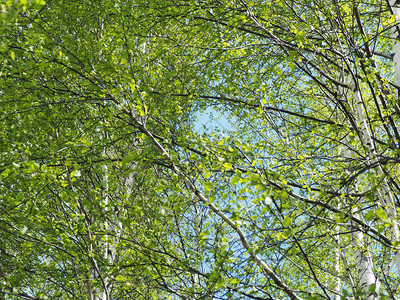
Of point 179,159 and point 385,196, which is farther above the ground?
point 179,159

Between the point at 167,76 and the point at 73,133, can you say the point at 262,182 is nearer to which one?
the point at 167,76

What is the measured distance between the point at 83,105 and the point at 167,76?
1329mm

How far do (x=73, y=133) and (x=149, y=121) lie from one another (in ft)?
3.79

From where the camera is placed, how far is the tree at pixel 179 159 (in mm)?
3386

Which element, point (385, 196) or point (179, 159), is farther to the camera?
point (179, 159)

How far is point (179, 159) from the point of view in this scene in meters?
3.89

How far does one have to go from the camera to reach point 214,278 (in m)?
3.04

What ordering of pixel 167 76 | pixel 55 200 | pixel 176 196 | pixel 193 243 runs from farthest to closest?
pixel 193 243, pixel 55 200, pixel 167 76, pixel 176 196

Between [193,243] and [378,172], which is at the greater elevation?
[193,243]

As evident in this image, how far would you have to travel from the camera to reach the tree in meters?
3.39

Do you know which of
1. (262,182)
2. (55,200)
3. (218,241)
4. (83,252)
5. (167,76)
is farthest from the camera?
(55,200)

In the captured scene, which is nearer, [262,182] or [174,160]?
[262,182]

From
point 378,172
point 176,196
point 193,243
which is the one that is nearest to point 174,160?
point 176,196

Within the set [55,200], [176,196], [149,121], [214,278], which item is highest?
[149,121]
